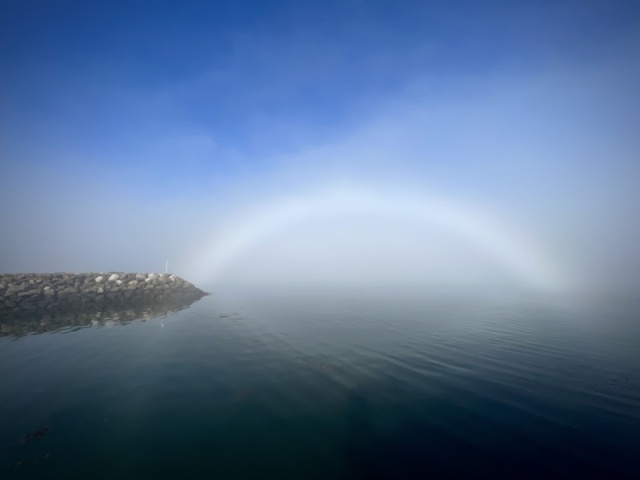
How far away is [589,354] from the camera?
58.5 feet

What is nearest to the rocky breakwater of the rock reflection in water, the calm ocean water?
the rock reflection in water

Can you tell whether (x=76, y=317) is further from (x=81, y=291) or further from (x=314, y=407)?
(x=314, y=407)

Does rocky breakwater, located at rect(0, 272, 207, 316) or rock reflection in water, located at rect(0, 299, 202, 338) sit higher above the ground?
rocky breakwater, located at rect(0, 272, 207, 316)

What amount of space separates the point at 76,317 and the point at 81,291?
900 centimetres

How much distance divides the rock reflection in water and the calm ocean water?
6.75 feet

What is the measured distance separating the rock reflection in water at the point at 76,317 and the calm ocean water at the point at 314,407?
2.06 metres

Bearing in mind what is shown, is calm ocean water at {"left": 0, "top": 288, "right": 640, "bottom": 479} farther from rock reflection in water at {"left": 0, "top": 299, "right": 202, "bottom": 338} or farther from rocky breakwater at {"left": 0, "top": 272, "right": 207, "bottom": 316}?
rocky breakwater at {"left": 0, "top": 272, "right": 207, "bottom": 316}

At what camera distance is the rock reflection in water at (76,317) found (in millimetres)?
22016

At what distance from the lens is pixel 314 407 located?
10.3 metres

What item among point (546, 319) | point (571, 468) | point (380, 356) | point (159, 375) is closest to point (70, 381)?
point (159, 375)

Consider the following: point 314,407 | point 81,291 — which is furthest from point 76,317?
point 314,407

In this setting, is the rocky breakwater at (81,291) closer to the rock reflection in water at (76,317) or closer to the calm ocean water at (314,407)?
the rock reflection in water at (76,317)

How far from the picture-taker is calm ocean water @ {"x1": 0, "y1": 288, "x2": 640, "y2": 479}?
7309mm

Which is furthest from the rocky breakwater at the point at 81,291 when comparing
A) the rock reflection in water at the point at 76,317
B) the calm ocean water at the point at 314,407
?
the calm ocean water at the point at 314,407
